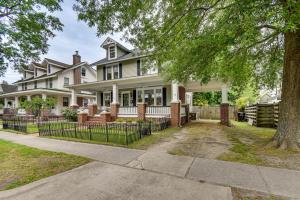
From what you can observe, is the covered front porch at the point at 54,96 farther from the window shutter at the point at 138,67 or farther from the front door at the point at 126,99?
the window shutter at the point at 138,67

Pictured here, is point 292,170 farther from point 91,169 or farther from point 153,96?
point 153,96

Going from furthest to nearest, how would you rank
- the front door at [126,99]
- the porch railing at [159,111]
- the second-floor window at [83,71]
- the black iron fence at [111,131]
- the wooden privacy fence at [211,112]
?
the second-floor window at [83,71]
the wooden privacy fence at [211,112]
the front door at [126,99]
the porch railing at [159,111]
the black iron fence at [111,131]

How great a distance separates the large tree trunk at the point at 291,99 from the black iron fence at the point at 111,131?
5.75 m

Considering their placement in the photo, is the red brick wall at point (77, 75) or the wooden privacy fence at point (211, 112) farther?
the red brick wall at point (77, 75)

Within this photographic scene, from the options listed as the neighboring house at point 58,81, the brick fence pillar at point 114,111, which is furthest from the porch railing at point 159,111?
the neighboring house at point 58,81

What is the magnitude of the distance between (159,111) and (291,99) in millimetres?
9022

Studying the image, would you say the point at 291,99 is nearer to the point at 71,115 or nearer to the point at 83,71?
the point at 71,115

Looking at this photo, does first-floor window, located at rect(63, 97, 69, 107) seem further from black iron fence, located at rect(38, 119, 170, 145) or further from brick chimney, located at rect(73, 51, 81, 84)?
black iron fence, located at rect(38, 119, 170, 145)

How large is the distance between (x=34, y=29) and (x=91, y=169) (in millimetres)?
7314

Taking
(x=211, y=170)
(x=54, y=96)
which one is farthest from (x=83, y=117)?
(x=211, y=170)

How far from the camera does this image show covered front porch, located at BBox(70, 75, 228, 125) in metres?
13.0

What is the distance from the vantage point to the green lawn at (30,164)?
3869mm

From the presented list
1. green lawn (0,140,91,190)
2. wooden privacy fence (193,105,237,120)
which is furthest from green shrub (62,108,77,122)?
wooden privacy fence (193,105,237,120)

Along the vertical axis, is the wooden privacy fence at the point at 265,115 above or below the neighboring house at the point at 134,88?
below
